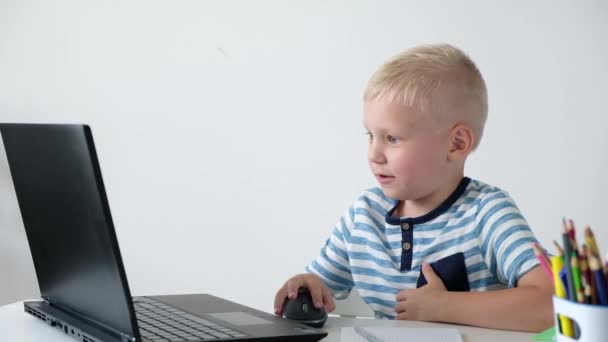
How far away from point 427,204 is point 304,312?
0.33 m

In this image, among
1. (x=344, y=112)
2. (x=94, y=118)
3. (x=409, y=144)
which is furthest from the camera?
(x=94, y=118)

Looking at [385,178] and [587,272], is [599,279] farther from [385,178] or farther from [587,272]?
[385,178]

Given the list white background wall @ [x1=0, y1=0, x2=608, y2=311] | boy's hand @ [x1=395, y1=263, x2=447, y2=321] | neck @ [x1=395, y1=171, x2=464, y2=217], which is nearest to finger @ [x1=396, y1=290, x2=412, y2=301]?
boy's hand @ [x1=395, y1=263, x2=447, y2=321]

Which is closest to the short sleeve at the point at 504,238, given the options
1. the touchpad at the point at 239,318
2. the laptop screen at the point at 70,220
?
the touchpad at the point at 239,318

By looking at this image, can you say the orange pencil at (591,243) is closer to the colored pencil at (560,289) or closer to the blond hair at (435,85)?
the colored pencil at (560,289)

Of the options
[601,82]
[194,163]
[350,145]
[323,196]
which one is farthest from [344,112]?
[601,82]

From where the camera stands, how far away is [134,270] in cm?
275

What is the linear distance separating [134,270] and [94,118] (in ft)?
1.62

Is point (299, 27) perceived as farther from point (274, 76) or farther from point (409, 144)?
point (409, 144)

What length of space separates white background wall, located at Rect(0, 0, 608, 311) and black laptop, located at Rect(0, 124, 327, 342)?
140 cm

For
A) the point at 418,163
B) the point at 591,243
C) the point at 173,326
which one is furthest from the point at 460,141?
the point at 591,243

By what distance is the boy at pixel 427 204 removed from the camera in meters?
1.29

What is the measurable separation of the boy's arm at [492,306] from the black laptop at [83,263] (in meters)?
0.20

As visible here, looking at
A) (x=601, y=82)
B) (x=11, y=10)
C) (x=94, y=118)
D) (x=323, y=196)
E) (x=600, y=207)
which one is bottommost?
(x=600, y=207)
